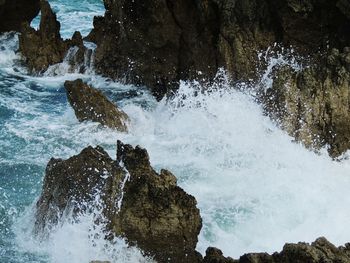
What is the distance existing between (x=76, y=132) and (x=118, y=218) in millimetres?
5431

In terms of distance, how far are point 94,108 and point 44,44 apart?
5.15 meters

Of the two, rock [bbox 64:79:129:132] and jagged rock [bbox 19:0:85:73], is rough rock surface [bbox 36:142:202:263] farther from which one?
jagged rock [bbox 19:0:85:73]

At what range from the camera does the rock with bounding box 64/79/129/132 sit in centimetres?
1473

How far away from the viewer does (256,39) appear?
49.8ft

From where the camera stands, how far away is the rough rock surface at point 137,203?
30.6 ft

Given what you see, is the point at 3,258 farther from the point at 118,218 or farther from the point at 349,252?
the point at 349,252

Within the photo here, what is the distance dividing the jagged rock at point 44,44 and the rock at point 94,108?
4.14 m

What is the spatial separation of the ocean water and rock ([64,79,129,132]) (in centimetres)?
24

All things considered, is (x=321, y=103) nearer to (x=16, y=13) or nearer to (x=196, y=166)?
(x=196, y=166)

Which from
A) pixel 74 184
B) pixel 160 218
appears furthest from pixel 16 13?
pixel 160 218

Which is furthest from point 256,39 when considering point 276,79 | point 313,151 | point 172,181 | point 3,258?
point 3,258

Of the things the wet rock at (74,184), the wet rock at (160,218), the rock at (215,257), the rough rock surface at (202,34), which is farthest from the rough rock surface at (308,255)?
the rough rock surface at (202,34)

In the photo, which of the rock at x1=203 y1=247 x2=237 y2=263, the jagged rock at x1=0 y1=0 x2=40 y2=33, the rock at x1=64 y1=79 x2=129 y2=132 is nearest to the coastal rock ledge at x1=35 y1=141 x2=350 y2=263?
the rock at x1=203 y1=247 x2=237 y2=263

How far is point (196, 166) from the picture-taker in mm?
12883
